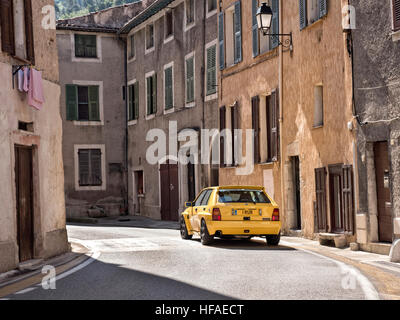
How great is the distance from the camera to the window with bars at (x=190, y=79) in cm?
3048

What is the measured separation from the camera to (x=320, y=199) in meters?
19.7

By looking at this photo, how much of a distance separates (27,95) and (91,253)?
12.8 feet

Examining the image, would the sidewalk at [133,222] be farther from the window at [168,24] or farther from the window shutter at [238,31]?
the window at [168,24]

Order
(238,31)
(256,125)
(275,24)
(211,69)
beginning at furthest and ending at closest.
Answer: (211,69)
(238,31)
(256,125)
(275,24)

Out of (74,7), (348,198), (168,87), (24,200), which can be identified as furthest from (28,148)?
(74,7)

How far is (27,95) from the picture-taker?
14961 mm

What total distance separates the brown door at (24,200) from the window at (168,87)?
57.8ft

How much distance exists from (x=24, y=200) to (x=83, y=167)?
22.9 meters

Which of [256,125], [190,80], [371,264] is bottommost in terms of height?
[371,264]

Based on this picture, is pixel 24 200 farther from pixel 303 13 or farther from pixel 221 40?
pixel 221 40

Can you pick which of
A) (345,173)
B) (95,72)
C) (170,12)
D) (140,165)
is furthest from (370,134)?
(95,72)

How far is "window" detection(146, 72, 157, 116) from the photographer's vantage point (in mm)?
34719
